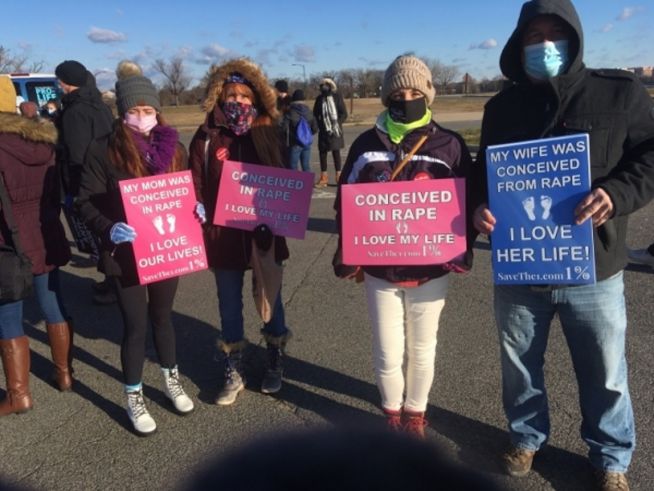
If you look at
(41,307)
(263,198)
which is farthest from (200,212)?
(41,307)

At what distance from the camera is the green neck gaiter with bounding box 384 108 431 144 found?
260 cm

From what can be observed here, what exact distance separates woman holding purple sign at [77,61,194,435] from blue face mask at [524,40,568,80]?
1.94 meters

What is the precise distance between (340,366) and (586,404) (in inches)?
69.5

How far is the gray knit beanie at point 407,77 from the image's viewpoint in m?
2.56

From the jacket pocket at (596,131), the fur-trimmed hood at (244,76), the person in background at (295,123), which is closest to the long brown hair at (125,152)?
the fur-trimmed hood at (244,76)

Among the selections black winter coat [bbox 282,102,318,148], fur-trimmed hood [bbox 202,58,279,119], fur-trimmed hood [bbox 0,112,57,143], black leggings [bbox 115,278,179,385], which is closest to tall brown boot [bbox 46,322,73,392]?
black leggings [bbox 115,278,179,385]

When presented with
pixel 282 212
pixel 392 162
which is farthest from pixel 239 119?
pixel 392 162

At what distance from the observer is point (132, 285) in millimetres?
3062

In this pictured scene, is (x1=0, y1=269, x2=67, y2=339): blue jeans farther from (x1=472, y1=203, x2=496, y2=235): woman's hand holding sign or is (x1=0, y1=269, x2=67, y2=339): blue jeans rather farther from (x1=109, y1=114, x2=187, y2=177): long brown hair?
(x1=472, y1=203, x2=496, y2=235): woman's hand holding sign

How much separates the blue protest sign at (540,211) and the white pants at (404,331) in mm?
426

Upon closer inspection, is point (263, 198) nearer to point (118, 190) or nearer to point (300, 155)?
point (118, 190)

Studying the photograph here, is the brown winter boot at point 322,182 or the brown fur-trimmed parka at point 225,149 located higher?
the brown fur-trimmed parka at point 225,149

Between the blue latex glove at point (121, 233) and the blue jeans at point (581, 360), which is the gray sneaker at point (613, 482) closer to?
the blue jeans at point (581, 360)

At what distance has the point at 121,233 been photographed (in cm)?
290
